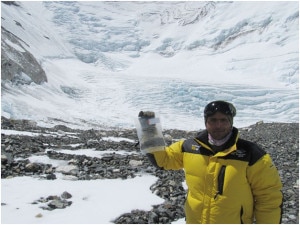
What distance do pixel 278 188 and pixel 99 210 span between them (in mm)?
4024

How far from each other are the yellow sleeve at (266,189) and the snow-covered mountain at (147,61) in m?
19.3

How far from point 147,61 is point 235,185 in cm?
6032

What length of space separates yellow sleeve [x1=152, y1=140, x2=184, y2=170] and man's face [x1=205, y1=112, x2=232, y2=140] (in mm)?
405

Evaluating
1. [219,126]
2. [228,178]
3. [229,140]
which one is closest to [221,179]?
[228,178]

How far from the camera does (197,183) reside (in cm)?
347

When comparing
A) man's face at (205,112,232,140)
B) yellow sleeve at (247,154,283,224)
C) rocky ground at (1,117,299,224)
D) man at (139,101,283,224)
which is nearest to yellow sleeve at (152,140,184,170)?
man at (139,101,283,224)

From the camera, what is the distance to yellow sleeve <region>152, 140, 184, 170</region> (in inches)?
147

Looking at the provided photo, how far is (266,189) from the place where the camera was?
326 centimetres

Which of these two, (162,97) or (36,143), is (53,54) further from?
(36,143)

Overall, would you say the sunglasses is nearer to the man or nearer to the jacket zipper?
the man

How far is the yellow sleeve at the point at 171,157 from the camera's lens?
147 inches

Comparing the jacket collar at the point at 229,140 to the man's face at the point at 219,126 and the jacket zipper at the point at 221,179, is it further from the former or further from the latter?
the jacket zipper at the point at 221,179

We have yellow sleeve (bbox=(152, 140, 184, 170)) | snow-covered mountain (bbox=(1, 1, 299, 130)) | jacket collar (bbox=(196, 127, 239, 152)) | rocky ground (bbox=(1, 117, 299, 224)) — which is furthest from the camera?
snow-covered mountain (bbox=(1, 1, 299, 130))

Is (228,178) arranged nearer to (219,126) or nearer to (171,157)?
(219,126)
